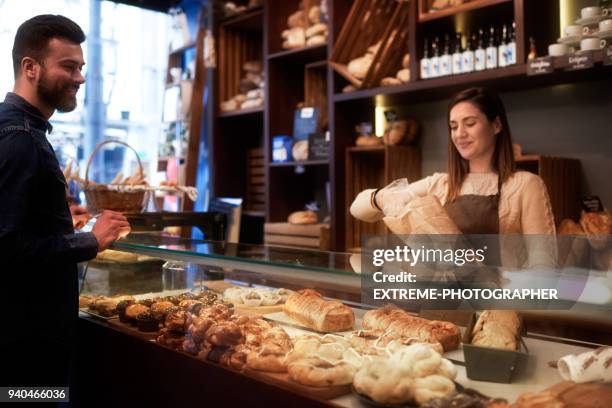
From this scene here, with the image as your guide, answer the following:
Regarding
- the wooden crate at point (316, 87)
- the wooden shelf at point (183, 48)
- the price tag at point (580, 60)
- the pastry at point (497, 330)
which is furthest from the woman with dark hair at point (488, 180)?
the wooden shelf at point (183, 48)

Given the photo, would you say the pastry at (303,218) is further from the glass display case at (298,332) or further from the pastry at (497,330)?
the pastry at (497,330)

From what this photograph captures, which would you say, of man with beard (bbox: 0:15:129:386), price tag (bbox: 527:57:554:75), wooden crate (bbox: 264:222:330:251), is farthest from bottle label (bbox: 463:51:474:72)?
man with beard (bbox: 0:15:129:386)

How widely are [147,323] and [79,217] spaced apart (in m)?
1.17

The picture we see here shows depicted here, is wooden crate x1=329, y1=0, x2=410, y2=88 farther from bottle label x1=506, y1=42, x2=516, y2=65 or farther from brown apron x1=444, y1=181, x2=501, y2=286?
brown apron x1=444, y1=181, x2=501, y2=286

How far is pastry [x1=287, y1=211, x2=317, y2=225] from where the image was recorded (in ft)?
13.1

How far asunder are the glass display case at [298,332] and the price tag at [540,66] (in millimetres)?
1635

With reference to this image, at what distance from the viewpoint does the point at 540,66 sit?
2674 mm

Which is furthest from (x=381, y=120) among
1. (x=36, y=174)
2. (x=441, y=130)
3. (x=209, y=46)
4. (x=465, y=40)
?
(x=36, y=174)

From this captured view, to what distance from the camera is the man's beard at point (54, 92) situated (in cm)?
166

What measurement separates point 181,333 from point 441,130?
2.46 metres

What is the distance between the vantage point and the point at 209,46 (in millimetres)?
4441

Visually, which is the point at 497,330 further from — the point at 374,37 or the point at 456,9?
the point at 374,37

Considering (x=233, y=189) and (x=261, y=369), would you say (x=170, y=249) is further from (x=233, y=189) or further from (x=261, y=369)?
(x=233, y=189)

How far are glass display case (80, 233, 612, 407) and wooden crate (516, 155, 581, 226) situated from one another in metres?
1.61
